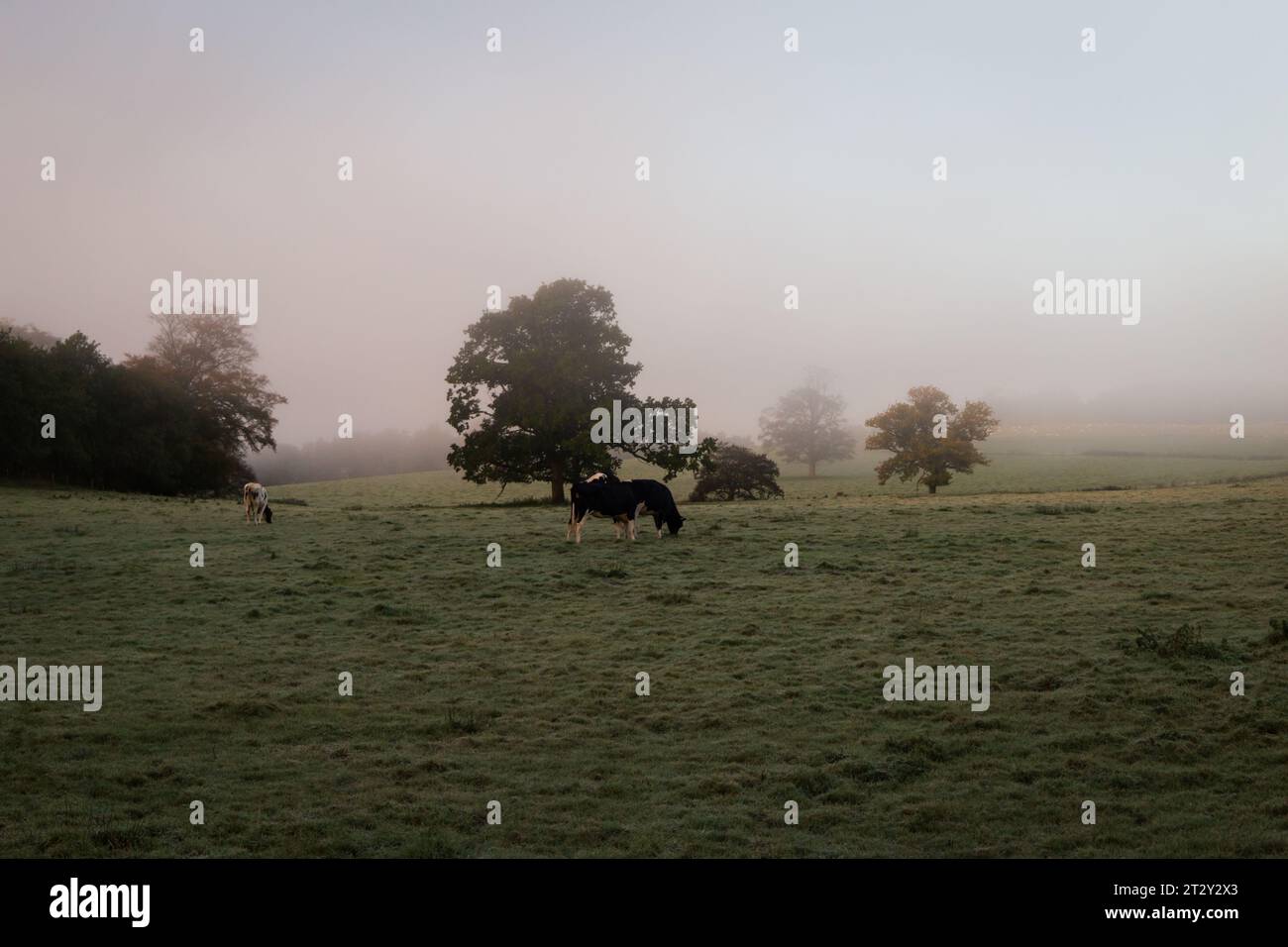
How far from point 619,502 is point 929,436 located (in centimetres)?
3478

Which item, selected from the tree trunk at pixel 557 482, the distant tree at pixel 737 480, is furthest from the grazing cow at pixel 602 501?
the distant tree at pixel 737 480

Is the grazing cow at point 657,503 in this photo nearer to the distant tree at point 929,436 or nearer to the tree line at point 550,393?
the tree line at point 550,393

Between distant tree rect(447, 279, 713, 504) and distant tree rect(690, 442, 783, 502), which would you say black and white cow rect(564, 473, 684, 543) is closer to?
distant tree rect(447, 279, 713, 504)

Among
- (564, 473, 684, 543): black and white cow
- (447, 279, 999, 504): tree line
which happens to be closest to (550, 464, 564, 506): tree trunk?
(447, 279, 999, 504): tree line

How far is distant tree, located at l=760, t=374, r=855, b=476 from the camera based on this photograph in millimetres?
84250

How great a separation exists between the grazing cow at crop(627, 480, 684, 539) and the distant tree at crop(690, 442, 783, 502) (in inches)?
849

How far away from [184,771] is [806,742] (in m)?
6.84

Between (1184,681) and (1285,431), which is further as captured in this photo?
(1285,431)

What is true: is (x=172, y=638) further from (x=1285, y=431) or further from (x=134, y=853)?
(x=1285, y=431)

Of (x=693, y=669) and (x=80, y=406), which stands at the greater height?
(x=80, y=406)

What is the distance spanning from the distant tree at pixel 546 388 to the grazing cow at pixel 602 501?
1445 centimetres
